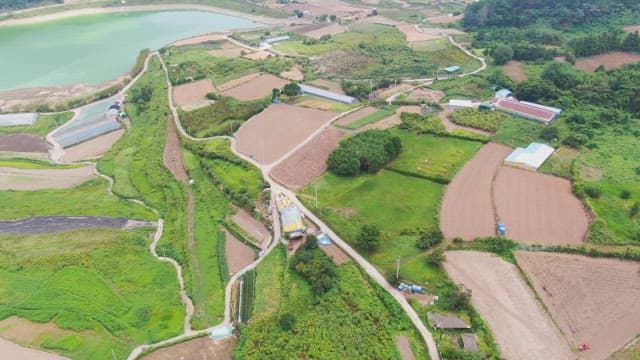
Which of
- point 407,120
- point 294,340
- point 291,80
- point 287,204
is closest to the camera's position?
point 294,340

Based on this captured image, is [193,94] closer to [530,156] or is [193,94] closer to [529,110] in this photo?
[529,110]

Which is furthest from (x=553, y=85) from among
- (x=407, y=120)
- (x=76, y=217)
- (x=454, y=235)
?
(x=76, y=217)

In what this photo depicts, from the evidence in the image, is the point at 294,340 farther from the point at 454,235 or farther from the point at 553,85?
the point at 553,85

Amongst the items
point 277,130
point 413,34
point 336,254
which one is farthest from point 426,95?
point 413,34

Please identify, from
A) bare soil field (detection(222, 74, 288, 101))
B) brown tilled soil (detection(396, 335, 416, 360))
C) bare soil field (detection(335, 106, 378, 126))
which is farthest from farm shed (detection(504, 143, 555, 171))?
bare soil field (detection(222, 74, 288, 101))

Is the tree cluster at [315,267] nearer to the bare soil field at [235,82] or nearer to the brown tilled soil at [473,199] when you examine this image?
the brown tilled soil at [473,199]

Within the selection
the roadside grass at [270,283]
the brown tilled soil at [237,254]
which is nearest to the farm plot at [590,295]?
the roadside grass at [270,283]
